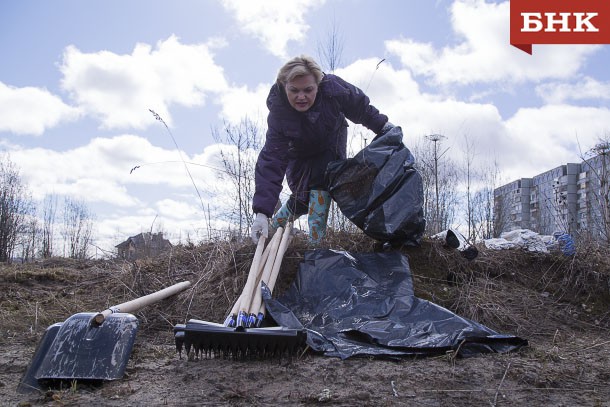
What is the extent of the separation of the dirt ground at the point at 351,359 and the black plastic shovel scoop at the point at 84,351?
6cm

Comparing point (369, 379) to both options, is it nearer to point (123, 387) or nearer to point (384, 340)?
point (384, 340)

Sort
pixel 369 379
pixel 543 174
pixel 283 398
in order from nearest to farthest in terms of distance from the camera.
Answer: pixel 283 398 < pixel 369 379 < pixel 543 174

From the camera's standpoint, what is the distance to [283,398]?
5.16ft

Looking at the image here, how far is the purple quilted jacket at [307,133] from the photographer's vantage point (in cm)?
315

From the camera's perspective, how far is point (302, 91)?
301cm

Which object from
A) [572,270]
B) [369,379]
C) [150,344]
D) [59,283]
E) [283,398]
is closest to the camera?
[283,398]

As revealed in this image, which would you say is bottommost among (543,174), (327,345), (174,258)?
(327,345)

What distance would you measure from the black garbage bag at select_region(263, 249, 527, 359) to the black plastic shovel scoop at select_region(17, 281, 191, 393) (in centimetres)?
73

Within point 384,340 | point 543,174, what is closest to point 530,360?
point 384,340

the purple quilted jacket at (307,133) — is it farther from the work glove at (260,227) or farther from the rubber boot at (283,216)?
the rubber boot at (283,216)

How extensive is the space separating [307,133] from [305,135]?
21 millimetres

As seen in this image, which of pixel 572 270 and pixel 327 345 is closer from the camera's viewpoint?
pixel 327 345

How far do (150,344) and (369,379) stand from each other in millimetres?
1370

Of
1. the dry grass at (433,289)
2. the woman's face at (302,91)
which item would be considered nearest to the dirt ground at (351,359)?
the dry grass at (433,289)
